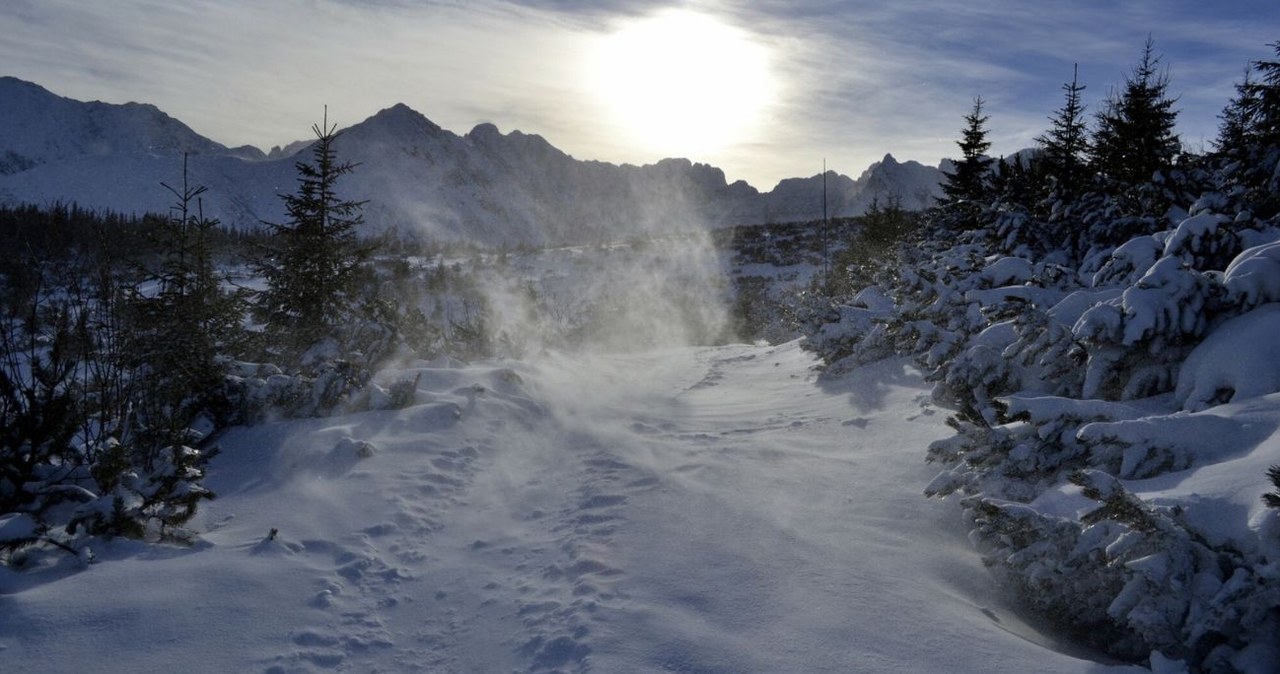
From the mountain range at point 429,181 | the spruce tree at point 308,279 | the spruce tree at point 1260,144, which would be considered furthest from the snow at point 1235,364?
the mountain range at point 429,181

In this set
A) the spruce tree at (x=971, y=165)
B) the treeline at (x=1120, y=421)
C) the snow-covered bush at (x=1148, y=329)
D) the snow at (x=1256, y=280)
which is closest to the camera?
the treeline at (x=1120, y=421)

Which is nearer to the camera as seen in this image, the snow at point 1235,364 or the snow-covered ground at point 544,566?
the snow-covered ground at point 544,566

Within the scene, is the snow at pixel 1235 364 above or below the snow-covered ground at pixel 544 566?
above

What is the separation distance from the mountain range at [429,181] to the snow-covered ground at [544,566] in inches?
2874

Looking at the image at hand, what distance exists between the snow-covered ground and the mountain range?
72990 mm

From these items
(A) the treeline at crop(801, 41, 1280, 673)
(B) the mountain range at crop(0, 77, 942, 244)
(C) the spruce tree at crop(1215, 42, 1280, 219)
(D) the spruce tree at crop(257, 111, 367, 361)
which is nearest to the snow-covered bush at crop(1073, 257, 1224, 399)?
(A) the treeline at crop(801, 41, 1280, 673)

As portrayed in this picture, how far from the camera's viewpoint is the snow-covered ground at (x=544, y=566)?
288 centimetres

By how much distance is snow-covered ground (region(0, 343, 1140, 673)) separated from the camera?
2.88 meters

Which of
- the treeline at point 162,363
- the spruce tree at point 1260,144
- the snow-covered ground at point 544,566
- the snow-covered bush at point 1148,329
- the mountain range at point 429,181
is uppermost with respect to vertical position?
the mountain range at point 429,181

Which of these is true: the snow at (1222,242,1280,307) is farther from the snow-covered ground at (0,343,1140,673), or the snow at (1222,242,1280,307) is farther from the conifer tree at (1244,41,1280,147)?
the conifer tree at (1244,41,1280,147)

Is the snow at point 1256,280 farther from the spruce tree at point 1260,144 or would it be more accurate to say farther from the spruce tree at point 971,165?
the spruce tree at point 971,165

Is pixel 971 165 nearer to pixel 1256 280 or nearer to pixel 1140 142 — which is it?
pixel 1140 142

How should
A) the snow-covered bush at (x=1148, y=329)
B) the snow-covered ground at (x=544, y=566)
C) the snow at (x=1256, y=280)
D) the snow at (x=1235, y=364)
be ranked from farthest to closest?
the snow-covered bush at (x=1148, y=329) → the snow at (x=1256, y=280) → the snow at (x=1235, y=364) → the snow-covered ground at (x=544, y=566)

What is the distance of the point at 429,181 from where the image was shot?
116m
